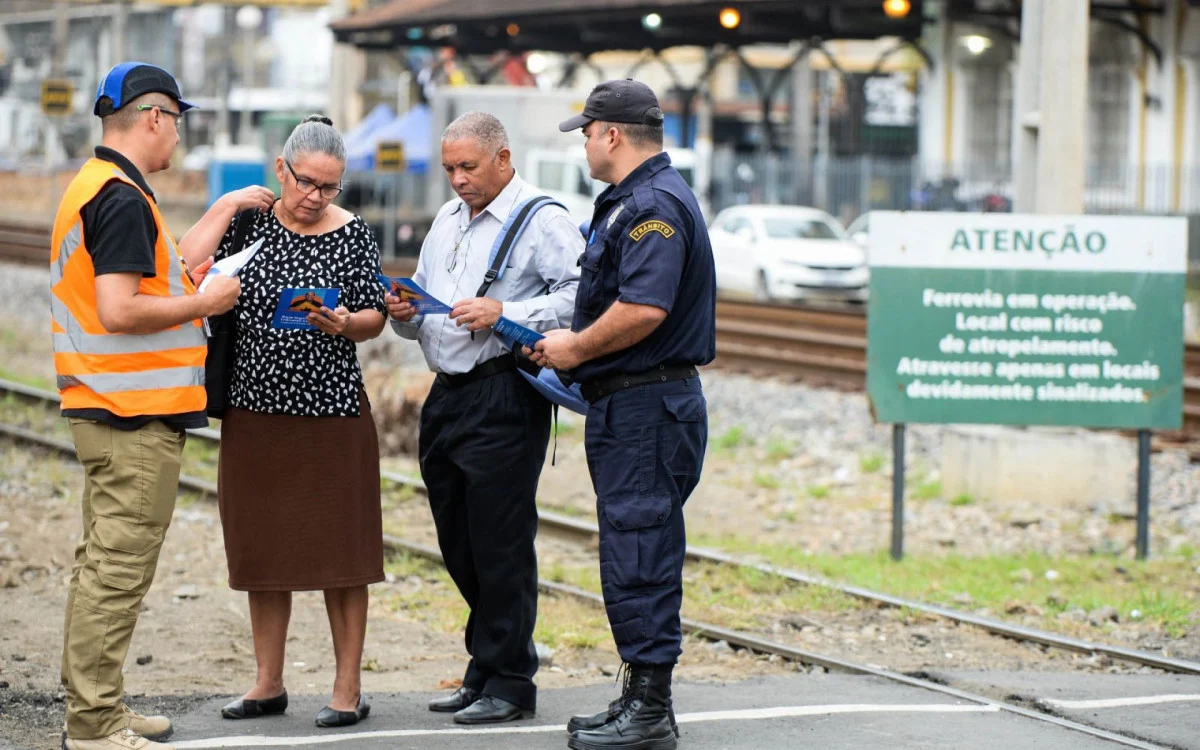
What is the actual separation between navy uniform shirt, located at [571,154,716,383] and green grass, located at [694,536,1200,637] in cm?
327

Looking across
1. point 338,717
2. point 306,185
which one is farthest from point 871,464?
point 306,185

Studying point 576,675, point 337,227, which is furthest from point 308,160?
point 576,675

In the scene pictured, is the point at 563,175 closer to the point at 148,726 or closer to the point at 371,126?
the point at 371,126

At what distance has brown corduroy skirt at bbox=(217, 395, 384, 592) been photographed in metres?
5.40

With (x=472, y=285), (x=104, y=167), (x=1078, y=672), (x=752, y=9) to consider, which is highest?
(x=752, y=9)

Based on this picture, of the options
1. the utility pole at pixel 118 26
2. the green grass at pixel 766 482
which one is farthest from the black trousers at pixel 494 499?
the utility pole at pixel 118 26

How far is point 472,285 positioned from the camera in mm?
5621

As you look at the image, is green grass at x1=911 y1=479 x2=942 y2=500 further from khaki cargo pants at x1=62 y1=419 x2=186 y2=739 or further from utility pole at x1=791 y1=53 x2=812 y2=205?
utility pole at x1=791 y1=53 x2=812 y2=205

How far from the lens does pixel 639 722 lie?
5230mm

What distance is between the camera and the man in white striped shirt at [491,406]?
555 cm

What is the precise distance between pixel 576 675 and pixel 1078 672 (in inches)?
80.2

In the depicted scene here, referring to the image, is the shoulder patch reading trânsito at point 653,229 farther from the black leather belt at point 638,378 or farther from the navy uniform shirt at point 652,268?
the black leather belt at point 638,378

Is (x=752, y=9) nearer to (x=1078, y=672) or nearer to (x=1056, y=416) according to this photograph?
(x=1056, y=416)

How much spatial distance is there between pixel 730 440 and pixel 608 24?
17.5 m
